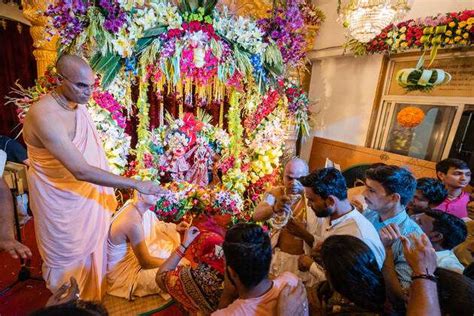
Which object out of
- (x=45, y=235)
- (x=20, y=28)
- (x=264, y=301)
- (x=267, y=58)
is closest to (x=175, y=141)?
(x=267, y=58)

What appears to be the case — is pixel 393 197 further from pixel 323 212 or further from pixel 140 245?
pixel 140 245

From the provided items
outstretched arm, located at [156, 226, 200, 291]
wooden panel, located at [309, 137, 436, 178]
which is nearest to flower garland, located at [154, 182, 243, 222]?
outstretched arm, located at [156, 226, 200, 291]

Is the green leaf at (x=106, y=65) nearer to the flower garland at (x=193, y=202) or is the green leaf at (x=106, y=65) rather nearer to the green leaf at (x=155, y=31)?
the green leaf at (x=155, y=31)

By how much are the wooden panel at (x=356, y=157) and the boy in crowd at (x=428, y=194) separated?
1.76 meters

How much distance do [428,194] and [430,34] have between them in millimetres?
2572

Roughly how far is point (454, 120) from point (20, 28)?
8.85 meters

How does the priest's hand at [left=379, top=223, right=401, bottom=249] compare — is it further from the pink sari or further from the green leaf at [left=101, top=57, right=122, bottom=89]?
the green leaf at [left=101, top=57, right=122, bottom=89]

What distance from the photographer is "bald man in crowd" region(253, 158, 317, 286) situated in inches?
83.8

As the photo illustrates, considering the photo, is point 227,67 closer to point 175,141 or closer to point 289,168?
point 175,141

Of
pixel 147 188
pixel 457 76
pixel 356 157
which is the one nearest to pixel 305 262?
pixel 147 188

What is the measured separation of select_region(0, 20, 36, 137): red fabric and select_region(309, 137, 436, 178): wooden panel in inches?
283

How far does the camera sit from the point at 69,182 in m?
1.87

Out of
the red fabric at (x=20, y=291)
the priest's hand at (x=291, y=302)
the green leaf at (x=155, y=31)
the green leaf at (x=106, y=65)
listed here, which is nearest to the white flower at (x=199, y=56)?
the green leaf at (x=155, y=31)

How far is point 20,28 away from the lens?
5.40 meters
